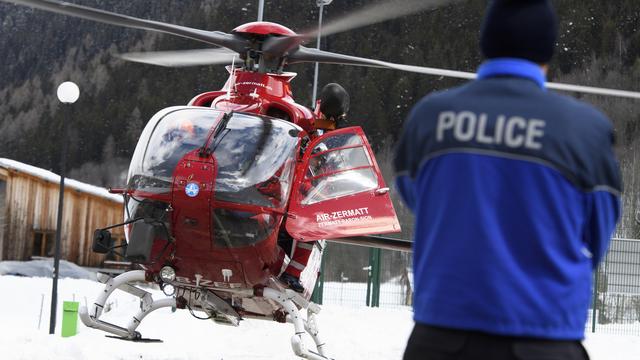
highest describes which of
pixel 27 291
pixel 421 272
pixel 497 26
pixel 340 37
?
pixel 340 37

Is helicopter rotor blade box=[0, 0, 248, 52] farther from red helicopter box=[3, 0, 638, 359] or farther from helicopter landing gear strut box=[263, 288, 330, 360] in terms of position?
helicopter landing gear strut box=[263, 288, 330, 360]

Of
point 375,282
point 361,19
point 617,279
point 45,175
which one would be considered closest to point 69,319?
point 361,19

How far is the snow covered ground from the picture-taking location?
10125 millimetres

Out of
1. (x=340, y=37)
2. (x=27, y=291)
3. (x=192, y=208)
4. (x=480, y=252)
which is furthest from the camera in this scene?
(x=340, y=37)

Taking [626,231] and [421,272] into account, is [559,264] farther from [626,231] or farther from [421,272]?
[626,231]

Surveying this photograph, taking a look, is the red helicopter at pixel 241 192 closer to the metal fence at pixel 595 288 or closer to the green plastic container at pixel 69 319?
the green plastic container at pixel 69 319

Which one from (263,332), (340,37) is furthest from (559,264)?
(340,37)

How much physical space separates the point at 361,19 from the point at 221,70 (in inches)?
2491

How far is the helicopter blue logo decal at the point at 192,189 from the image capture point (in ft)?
26.5

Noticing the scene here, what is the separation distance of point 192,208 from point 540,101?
18.6 feet

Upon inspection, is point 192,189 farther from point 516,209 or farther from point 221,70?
point 221,70

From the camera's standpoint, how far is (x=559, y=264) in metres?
2.66

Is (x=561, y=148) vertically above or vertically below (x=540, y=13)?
below

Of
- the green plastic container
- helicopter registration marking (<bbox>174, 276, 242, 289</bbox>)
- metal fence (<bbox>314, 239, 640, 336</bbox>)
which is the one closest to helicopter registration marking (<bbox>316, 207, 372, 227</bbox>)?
helicopter registration marking (<bbox>174, 276, 242, 289</bbox>)
